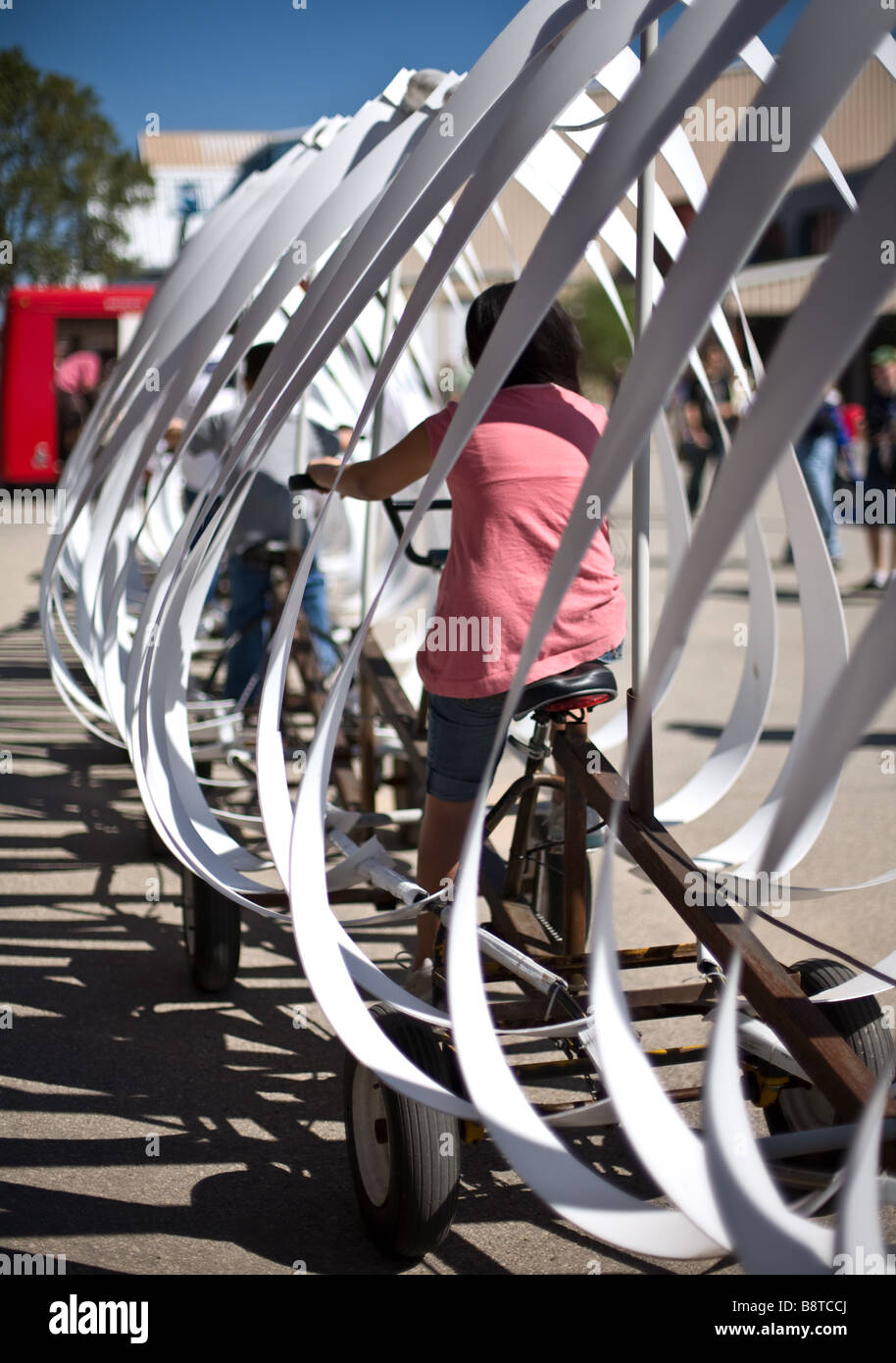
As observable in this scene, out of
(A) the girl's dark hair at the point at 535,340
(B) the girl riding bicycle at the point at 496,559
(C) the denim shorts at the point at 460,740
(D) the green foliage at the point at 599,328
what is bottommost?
(C) the denim shorts at the point at 460,740

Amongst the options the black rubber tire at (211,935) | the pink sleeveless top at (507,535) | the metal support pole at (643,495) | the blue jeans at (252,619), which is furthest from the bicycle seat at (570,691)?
the blue jeans at (252,619)

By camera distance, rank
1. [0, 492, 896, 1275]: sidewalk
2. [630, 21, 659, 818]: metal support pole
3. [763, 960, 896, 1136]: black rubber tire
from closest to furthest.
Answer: [630, 21, 659, 818]: metal support pole
[763, 960, 896, 1136]: black rubber tire
[0, 492, 896, 1275]: sidewalk

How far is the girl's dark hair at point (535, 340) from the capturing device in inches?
120

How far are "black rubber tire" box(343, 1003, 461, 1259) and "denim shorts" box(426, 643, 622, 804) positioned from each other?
59cm

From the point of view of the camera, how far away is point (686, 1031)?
379 cm

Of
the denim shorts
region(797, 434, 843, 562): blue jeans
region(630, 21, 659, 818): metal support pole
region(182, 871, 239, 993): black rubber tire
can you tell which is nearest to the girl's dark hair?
region(630, 21, 659, 818): metal support pole

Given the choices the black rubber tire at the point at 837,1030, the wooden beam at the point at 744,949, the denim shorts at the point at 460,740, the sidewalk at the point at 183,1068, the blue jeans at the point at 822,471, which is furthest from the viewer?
the blue jeans at the point at 822,471

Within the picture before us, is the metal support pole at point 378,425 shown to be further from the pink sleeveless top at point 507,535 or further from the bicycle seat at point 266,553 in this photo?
the pink sleeveless top at point 507,535

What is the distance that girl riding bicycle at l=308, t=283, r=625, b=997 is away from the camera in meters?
2.96

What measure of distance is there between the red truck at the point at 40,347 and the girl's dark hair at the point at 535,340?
66.7 ft

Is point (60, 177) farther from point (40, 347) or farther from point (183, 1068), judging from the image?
point (183, 1068)

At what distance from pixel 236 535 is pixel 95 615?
1895 millimetres

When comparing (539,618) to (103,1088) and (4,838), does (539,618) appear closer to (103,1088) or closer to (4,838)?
(103,1088)

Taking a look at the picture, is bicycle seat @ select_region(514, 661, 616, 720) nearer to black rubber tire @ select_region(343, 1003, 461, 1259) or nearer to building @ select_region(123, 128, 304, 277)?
black rubber tire @ select_region(343, 1003, 461, 1259)
